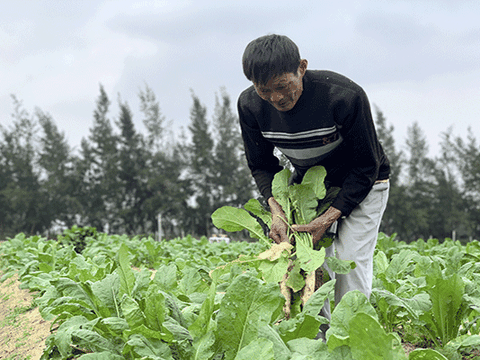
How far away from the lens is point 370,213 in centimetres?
251

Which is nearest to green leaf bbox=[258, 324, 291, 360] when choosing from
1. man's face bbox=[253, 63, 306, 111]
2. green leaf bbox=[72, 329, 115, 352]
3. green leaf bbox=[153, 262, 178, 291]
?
green leaf bbox=[72, 329, 115, 352]

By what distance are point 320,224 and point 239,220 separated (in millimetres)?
469

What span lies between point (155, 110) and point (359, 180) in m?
45.3

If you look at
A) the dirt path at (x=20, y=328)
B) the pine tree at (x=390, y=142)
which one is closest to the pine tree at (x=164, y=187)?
the pine tree at (x=390, y=142)

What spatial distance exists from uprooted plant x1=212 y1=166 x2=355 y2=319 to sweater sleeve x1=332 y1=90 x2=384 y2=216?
0.13m

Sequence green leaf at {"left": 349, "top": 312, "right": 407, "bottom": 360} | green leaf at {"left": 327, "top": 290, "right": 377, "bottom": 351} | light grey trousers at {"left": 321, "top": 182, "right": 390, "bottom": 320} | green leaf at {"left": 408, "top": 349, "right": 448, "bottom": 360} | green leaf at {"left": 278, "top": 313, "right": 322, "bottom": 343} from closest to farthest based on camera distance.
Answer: green leaf at {"left": 349, "top": 312, "right": 407, "bottom": 360}, green leaf at {"left": 408, "top": 349, "right": 448, "bottom": 360}, green leaf at {"left": 327, "top": 290, "right": 377, "bottom": 351}, green leaf at {"left": 278, "top": 313, "right": 322, "bottom": 343}, light grey trousers at {"left": 321, "top": 182, "right": 390, "bottom": 320}

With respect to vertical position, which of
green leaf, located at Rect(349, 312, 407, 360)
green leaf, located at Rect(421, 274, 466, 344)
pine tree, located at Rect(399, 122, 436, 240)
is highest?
green leaf, located at Rect(349, 312, 407, 360)

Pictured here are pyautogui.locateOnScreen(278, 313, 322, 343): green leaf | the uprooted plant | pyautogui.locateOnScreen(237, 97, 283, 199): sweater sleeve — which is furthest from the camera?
pyautogui.locateOnScreen(237, 97, 283, 199): sweater sleeve

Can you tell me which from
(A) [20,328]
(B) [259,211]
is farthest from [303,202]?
(A) [20,328]

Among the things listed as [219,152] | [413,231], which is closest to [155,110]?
[219,152]

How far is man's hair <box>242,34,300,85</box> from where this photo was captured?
2059 millimetres

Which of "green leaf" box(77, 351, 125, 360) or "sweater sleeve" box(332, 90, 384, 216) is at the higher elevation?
"sweater sleeve" box(332, 90, 384, 216)

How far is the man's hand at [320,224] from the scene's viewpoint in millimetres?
2332

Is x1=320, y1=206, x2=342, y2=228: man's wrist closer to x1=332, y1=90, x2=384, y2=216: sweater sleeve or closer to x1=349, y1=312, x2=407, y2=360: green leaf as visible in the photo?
x1=332, y1=90, x2=384, y2=216: sweater sleeve
